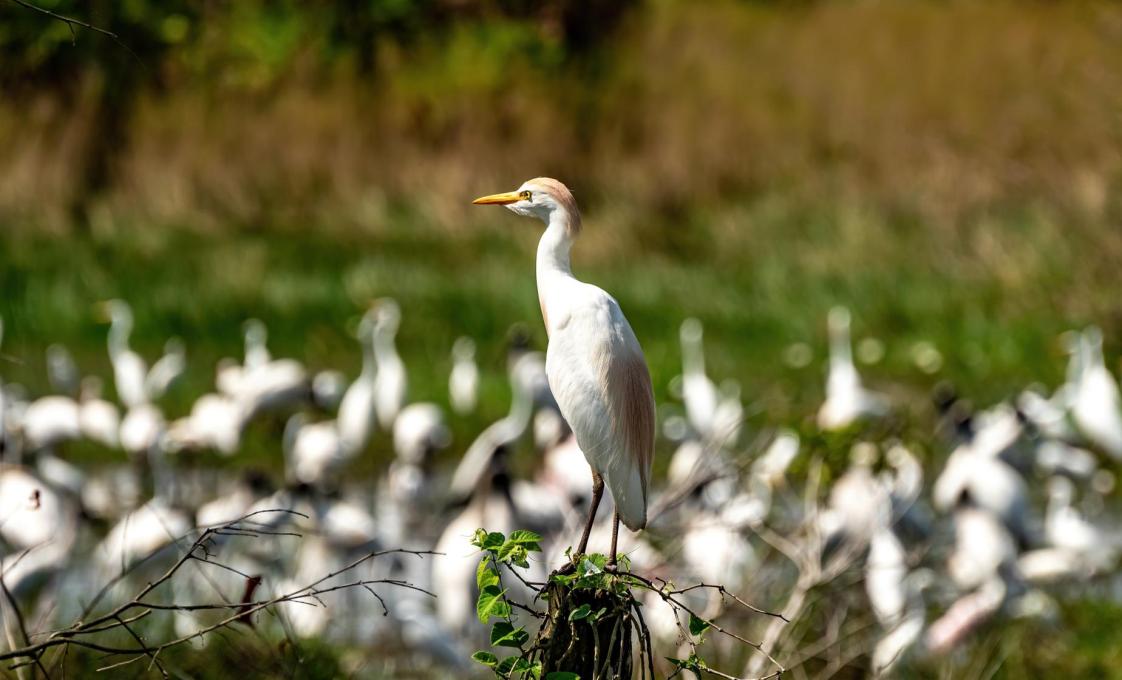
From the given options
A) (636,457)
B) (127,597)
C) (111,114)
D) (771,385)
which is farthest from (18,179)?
(636,457)

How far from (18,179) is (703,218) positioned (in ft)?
19.3

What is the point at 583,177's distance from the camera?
14.1 m

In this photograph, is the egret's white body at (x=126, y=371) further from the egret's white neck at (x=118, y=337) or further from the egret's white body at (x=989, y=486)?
the egret's white body at (x=989, y=486)

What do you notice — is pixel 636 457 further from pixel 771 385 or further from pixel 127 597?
pixel 771 385

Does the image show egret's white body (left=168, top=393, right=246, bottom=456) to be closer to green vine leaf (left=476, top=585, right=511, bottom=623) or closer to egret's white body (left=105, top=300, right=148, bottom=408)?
egret's white body (left=105, top=300, right=148, bottom=408)

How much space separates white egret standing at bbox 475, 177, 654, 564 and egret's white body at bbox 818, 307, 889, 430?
14.6 ft

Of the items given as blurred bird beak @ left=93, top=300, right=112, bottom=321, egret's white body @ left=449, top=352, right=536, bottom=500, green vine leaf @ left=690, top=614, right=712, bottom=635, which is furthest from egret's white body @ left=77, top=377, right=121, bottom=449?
green vine leaf @ left=690, top=614, right=712, bottom=635

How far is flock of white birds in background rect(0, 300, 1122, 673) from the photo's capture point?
17.5 feet

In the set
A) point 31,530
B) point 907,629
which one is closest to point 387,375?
point 31,530

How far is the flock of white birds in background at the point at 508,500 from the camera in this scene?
17.5 feet

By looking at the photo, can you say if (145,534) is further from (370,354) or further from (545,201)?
(545,201)

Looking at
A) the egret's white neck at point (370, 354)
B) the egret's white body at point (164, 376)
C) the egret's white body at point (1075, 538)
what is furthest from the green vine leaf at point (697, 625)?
the egret's white body at point (164, 376)

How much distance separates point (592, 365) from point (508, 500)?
3.69m

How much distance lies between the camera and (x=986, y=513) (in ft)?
20.5
